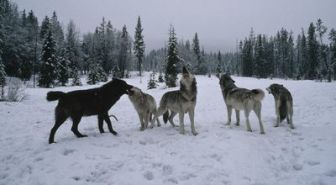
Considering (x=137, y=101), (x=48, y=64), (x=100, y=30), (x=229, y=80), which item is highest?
(x=100, y=30)

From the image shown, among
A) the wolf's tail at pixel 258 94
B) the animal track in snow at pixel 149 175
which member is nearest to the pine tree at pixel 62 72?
the wolf's tail at pixel 258 94

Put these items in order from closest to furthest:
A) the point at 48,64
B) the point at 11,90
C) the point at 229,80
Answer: the point at 229,80 → the point at 11,90 → the point at 48,64

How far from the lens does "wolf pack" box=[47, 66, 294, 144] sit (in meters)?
7.16

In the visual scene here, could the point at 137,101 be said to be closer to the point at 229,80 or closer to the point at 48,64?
the point at 229,80

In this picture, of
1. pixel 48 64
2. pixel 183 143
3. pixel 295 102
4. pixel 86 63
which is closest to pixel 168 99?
pixel 183 143

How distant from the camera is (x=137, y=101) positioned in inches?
326

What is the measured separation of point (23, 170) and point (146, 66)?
149709mm

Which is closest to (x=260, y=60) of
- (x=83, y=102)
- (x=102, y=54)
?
(x=102, y=54)

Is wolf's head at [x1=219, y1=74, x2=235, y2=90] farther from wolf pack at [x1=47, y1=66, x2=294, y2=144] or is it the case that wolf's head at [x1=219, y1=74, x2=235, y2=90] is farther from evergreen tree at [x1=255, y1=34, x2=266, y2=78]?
evergreen tree at [x1=255, y1=34, x2=266, y2=78]

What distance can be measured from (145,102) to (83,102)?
1.98 meters

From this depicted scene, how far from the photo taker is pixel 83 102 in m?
7.33

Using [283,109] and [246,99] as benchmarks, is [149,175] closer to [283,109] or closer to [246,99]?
[246,99]

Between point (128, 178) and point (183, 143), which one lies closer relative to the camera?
point (128, 178)

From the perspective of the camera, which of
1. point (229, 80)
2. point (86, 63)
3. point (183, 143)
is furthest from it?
point (86, 63)
